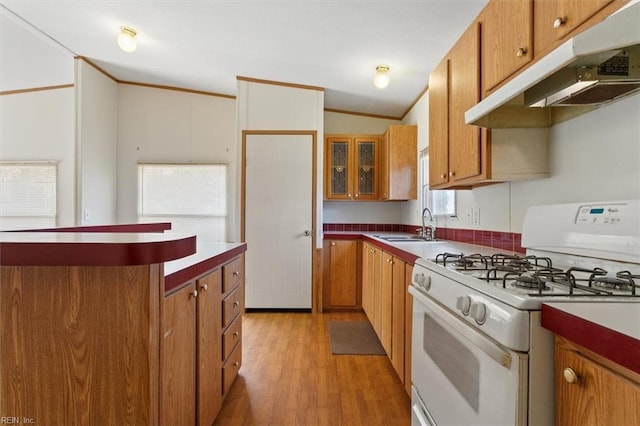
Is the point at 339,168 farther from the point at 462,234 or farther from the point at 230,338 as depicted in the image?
the point at 230,338

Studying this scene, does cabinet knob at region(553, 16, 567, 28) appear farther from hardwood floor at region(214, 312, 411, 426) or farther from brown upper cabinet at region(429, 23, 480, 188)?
hardwood floor at region(214, 312, 411, 426)

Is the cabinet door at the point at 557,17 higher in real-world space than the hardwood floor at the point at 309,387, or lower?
higher

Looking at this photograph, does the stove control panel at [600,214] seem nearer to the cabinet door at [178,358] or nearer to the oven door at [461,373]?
the oven door at [461,373]

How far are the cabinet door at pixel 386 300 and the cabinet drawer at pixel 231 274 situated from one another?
1.03 m

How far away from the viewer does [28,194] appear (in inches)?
168

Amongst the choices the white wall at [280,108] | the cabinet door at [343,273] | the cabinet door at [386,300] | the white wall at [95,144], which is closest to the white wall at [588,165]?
the cabinet door at [386,300]

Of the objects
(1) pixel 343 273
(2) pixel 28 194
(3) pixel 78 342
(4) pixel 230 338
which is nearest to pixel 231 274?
(4) pixel 230 338

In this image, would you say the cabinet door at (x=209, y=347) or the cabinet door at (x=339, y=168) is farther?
the cabinet door at (x=339, y=168)

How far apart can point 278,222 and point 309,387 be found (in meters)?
1.97

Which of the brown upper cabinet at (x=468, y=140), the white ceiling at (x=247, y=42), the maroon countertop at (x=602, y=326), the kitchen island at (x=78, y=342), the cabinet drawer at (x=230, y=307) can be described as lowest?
the cabinet drawer at (x=230, y=307)

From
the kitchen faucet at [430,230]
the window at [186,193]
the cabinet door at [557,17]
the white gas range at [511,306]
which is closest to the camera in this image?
the white gas range at [511,306]

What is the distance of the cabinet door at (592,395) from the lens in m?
0.56

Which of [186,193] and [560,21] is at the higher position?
[560,21]

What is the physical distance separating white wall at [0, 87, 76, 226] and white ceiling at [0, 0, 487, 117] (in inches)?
8.4
